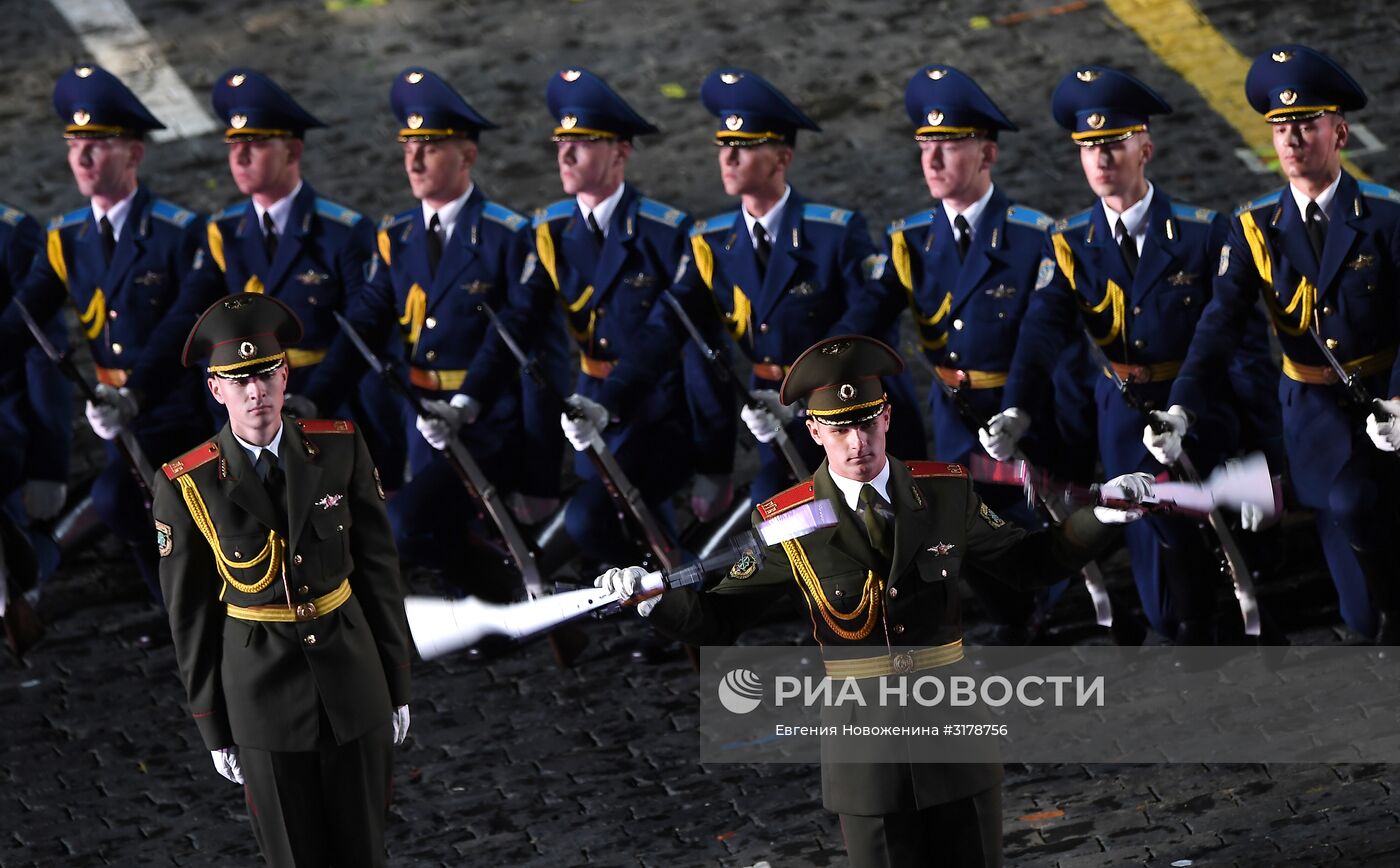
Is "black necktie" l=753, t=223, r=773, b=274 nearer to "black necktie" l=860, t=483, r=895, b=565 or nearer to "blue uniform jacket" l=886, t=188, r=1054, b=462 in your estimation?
"blue uniform jacket" l=886, t=188, r=1054, b=462

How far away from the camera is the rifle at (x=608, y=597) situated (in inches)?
328

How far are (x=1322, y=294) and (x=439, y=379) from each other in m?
4.15

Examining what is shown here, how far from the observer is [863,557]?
839 cm

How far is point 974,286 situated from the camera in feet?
38.3

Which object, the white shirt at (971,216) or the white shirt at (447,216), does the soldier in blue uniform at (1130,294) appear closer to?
the white shirt at (971,216)

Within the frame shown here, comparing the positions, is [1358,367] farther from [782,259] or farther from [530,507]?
[530,507]

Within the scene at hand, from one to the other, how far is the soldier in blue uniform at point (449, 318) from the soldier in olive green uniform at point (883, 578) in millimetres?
4007

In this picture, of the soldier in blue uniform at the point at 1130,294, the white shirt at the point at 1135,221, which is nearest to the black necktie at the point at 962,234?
the soldier in blue uniform at the point at 1130,294

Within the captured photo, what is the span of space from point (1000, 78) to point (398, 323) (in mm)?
6351

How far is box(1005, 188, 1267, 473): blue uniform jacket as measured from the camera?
1141 cm

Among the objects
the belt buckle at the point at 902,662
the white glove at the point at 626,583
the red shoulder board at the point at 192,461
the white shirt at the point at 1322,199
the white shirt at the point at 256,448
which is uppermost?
the white shirt at the point at 256,448

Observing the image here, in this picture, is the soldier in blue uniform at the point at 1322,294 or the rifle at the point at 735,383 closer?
the soldier in blue uniform at the point at 1322,294

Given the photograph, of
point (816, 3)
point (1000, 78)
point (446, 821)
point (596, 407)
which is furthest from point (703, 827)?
point (816, 3)

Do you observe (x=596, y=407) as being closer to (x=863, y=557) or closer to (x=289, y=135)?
(x=289, y=135)
